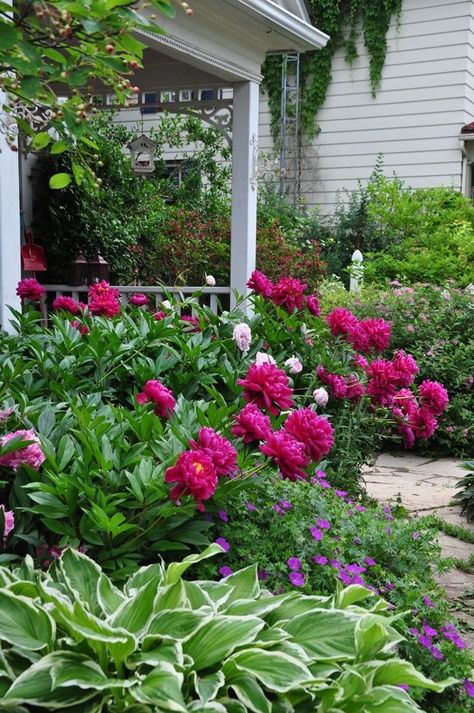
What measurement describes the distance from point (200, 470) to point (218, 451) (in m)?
0.12

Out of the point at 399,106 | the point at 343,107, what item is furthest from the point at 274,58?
the point at 399,106

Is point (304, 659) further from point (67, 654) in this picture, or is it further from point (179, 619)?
point (67, 654)

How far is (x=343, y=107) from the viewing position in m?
14.3

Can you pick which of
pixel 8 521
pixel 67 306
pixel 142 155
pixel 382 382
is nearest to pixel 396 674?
pixel 8 521

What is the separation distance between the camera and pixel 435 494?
5.86 m

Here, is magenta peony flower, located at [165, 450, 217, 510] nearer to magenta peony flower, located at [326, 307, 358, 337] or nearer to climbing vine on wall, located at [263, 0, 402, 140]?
magenta peony flower, located at [326, 307, 358, 337]

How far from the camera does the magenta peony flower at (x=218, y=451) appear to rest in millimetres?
2129

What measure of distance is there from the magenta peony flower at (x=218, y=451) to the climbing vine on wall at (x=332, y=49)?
12.9 meters

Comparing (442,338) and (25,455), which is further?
(442,338)

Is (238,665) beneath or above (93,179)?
beneath

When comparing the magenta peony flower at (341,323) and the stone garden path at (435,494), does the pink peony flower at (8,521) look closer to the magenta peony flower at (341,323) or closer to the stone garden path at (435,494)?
the stone garden path at (435,494)

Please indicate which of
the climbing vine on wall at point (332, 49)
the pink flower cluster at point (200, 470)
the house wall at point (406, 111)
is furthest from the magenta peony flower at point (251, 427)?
the climbing vine on wall at point (332, 49)

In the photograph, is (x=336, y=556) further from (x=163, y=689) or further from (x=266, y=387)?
(x=163, y=689)

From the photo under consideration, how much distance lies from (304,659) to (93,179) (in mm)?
1625
